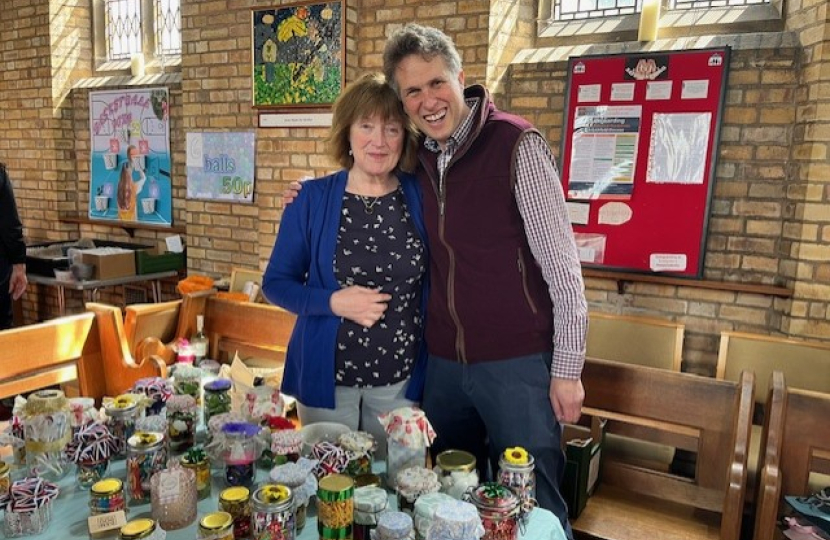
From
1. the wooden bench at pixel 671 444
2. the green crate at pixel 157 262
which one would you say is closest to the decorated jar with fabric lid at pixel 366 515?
the wooden bench at pixel 671 444

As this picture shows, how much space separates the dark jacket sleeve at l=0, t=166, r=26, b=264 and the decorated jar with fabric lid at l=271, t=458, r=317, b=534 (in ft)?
10.4

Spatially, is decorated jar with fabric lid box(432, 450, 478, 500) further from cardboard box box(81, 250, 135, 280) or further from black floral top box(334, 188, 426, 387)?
cardboard box box(81, 250, 135, 280)

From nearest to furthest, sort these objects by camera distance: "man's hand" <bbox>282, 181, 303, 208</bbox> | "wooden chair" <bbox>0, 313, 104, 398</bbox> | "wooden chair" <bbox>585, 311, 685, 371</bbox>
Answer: "man's hand" <bbox>282, 181, 303, 208</bbox>, "wooden chair" <bbox>0, 313, 104, 398</bbox>, "wooden chair" <bbox>585, 311, 685, 371</bbox>

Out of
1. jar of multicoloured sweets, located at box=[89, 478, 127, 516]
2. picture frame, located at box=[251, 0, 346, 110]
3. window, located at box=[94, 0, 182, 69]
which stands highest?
window, located at box=[94, 0, 182, 69]

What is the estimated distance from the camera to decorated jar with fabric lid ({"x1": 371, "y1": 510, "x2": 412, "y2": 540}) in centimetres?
111

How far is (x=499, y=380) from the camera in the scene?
5.31 feet

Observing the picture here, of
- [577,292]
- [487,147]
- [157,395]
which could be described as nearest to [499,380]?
[577,292]

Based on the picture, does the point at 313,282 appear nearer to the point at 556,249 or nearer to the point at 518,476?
the point at 556,249

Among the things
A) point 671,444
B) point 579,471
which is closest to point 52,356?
point 579,471

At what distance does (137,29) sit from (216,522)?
5017 millimetres

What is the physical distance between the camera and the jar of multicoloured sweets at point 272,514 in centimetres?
114

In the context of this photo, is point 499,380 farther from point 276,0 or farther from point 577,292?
point 276,0

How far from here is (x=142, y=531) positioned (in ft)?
3.59

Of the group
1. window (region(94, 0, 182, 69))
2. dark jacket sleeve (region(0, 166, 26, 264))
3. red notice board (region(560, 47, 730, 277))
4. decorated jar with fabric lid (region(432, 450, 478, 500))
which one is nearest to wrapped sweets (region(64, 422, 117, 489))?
decorated jar with fabric lid (region(432, 450, 478, 500))
